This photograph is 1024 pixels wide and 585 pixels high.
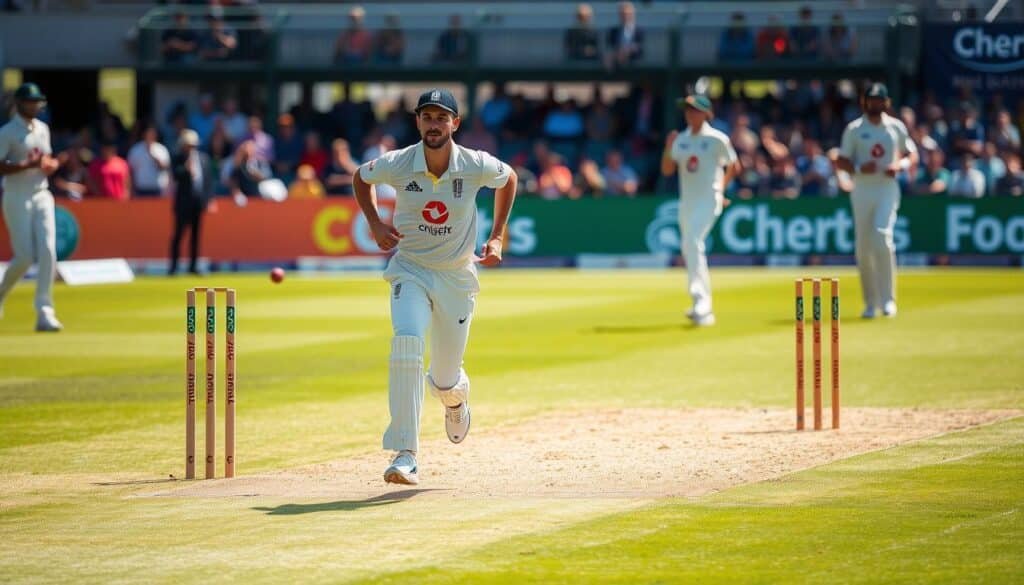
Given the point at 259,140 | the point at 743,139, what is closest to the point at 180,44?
the point at 259,140

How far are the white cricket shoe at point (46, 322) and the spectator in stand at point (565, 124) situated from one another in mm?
16620

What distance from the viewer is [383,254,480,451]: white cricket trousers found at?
9.15 m

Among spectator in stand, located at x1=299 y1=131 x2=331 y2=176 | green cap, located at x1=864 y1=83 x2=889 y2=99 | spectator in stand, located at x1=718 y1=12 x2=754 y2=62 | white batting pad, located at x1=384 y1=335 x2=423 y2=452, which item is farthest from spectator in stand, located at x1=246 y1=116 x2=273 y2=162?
white batting pad, located at x1=384 y1=335 x2=423 y2=452

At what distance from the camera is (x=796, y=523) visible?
26.9 ft

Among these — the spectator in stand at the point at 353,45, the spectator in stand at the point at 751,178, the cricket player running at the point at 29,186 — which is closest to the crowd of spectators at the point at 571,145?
the spectator in stand at the point at 751,178

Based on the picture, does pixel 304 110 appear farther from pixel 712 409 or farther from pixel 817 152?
pixel 712 409

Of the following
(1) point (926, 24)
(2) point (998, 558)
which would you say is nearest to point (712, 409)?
(2) point (998, 558)

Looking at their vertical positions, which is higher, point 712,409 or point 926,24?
point 926,24

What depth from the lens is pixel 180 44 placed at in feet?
117

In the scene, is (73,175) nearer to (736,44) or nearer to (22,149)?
(736,44)

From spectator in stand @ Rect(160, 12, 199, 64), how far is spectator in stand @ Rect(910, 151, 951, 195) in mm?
14392

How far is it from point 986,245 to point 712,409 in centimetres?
1776

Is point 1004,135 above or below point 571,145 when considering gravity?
above

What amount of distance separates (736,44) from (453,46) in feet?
18.2
